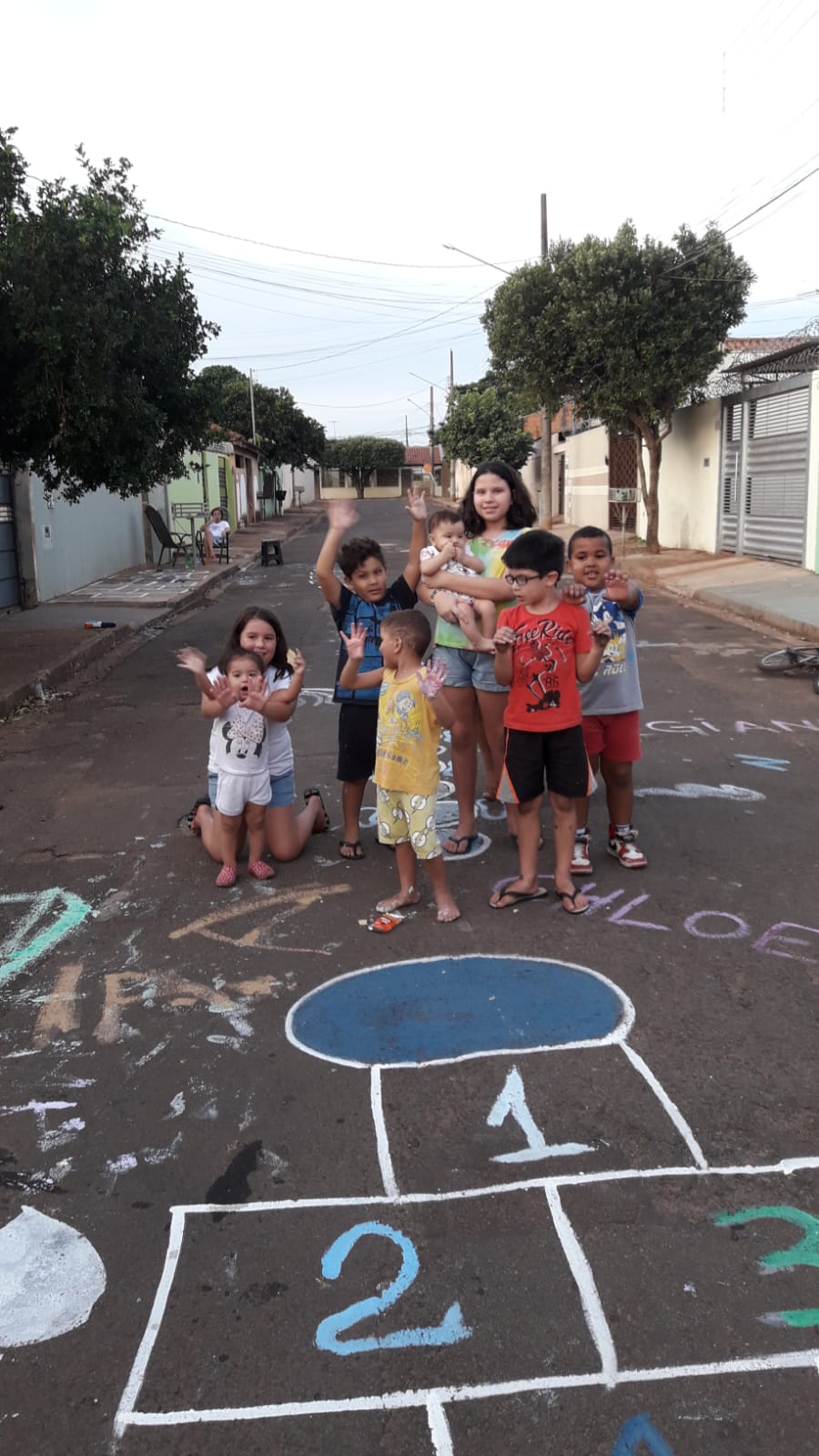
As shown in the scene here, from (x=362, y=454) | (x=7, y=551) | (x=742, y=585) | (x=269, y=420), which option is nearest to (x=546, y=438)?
(x=742, y=585)

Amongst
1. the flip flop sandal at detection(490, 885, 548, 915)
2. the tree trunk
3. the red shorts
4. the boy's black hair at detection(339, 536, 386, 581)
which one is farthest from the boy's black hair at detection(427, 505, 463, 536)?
the tree trunk

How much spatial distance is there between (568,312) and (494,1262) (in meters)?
18.8

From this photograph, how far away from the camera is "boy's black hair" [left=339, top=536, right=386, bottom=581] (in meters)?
4.53

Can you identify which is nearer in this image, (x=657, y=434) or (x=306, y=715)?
(x=306, y=715)

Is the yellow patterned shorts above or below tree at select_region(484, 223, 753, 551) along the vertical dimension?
below

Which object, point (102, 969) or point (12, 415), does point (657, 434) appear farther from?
point (102, 969)

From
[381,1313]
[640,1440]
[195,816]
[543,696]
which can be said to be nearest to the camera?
[640,1440]

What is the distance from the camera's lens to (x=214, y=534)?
968 inches

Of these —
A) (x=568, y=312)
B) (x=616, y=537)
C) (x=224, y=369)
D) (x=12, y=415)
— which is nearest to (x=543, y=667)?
(x=12, y=415)

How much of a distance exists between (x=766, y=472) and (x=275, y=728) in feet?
48.3

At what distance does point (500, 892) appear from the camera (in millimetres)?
4340

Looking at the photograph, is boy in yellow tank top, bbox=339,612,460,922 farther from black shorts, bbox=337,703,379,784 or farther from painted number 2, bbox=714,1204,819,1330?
painted number 2, bbox=714,1204,819,1330

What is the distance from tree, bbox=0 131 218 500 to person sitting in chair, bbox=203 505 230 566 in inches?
539

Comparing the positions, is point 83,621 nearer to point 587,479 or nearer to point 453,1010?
point 453,1010
